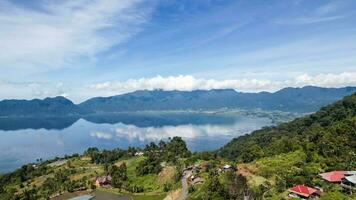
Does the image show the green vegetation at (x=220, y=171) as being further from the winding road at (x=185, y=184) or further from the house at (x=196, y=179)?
the winding road at (x=185, y=184)

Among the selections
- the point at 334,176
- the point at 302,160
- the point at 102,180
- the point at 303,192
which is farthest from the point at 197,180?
the point at 334,176

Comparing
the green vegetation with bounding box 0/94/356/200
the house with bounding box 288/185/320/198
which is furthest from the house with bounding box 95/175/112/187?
the house with bounding box 288/185/320/198

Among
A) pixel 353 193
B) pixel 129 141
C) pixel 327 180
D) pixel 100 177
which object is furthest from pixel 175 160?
pixel 129 141

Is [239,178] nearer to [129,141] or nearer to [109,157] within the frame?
[109,157]

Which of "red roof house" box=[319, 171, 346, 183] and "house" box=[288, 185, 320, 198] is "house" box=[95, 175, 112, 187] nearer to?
"house" box=[288, 185, 320, 198]

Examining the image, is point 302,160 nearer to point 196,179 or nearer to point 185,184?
point 196,179

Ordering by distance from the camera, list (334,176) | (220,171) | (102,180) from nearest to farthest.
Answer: (334,176)
(220,171)
(102,180)
